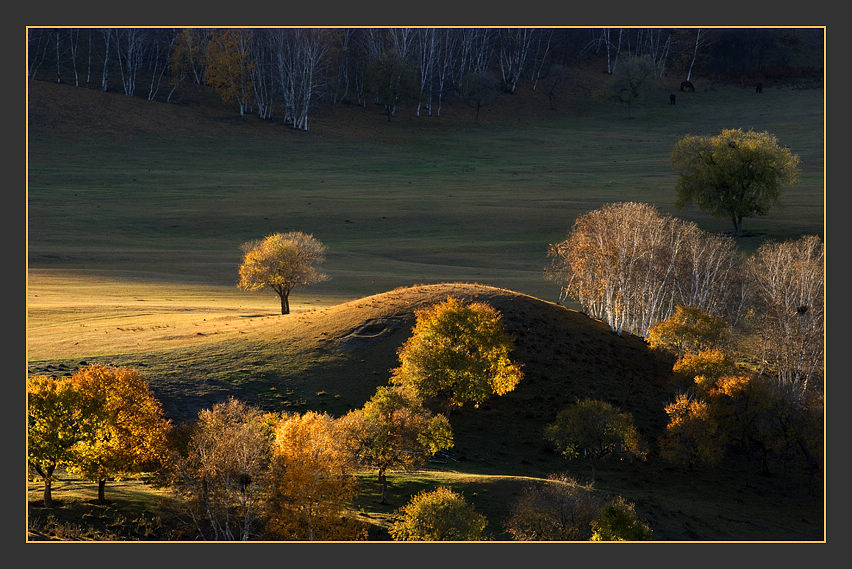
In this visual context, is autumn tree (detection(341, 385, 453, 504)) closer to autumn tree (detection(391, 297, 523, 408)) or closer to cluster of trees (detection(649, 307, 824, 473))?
autumn tree (detection(391, 297, 523, 408))

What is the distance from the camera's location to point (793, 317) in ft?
219

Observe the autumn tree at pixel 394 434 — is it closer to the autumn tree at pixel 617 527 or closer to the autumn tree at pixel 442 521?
the autumn tree at pixel 442 521

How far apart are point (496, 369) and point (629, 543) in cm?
3015

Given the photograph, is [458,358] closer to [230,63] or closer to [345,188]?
[345,188]

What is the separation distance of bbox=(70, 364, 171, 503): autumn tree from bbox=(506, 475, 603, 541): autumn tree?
16.5 meters

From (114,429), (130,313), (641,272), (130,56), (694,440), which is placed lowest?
(694,440)

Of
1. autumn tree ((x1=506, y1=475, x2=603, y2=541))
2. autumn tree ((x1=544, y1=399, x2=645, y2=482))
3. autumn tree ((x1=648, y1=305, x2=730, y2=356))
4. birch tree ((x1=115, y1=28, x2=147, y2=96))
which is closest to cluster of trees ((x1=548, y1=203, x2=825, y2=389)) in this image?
autumn tree ((x1=648, y1=305, x2=730, y2=356))

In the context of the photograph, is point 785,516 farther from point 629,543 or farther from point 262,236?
point 262,236

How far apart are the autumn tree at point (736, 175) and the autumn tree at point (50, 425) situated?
9573 cm

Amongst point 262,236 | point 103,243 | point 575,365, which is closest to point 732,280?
point 575,365

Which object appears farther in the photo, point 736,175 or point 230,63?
point 230,63

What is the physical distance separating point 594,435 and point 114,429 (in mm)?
27005

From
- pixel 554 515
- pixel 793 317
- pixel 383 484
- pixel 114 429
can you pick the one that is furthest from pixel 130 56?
pixel 554 515

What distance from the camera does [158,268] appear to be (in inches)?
3981
